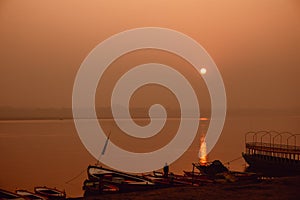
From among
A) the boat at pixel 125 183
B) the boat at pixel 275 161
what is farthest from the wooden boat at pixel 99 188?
the boat at pixel 275 161

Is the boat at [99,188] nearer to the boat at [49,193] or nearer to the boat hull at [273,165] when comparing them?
the boat at [49,193]

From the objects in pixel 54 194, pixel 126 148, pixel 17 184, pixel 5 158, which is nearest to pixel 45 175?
pixel 17 184

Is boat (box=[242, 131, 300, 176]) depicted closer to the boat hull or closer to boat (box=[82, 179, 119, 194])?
the boat hull

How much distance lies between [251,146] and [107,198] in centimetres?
1816

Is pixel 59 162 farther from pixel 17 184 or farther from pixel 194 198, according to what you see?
pixel 194 198

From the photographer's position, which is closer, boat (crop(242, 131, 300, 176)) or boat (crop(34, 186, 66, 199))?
boat (crop(34, 186, 66, 199))

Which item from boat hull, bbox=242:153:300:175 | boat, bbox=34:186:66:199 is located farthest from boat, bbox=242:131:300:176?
boat, bbox=34:186:66:199

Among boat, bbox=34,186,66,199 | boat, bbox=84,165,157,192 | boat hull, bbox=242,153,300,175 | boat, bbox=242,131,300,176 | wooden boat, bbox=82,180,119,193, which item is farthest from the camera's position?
boat, bbox=242,131,300,176

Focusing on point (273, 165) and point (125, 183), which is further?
point (273, 165)

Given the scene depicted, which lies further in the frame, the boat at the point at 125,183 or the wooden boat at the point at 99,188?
the boat at the point at 125,183

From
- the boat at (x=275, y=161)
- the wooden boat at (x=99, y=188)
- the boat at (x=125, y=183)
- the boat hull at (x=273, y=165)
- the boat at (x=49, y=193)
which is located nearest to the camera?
the wooden boat at (x=99, y=188)

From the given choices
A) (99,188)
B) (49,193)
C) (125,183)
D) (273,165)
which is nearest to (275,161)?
(273,165)

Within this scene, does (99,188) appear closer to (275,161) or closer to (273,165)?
(273,165)

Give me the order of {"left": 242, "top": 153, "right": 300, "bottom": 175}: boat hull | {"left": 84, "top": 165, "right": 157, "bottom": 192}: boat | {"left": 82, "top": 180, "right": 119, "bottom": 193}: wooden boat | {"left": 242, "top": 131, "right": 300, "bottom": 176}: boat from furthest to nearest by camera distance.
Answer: {"left": 242, "top": 131, "right": 300, "bottom": 176}: boat, {"left": 242, "top": 153, "right": 300, "bottom": 175}: boat hull, {"left": 84, "top": 165, "right": 157, "bottom": 192}: boat, {"left": 82, "top": 180, "right": 119, "bottom": 193}: wooden boat
